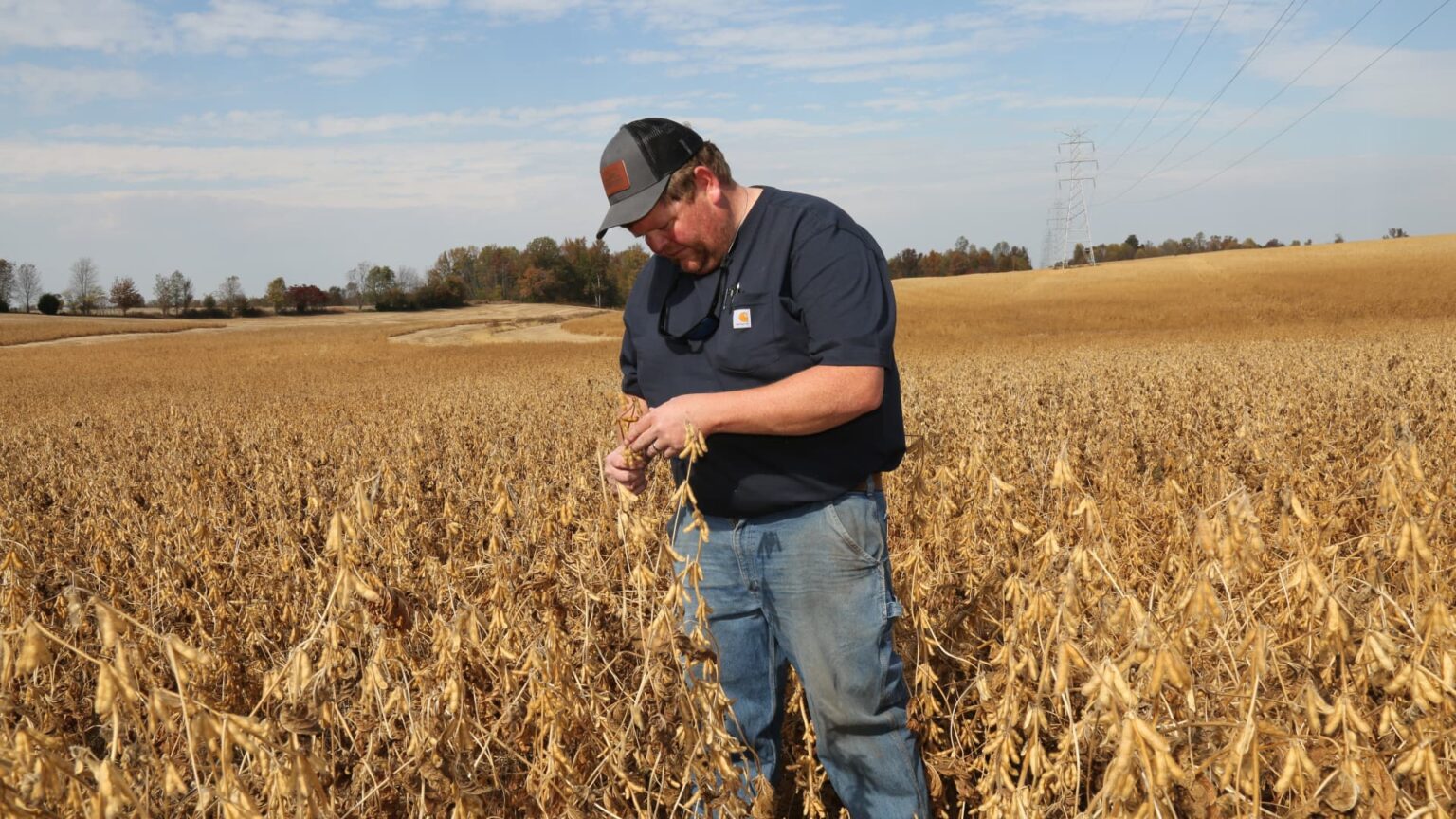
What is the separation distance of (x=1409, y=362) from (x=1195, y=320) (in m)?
24.1

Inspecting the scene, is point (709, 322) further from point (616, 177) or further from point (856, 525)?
point (856, 525)

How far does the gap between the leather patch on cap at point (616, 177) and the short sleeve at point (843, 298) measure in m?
0.49

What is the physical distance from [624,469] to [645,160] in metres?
0.79

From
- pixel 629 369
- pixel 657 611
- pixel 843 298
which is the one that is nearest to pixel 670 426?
pixel 657 611

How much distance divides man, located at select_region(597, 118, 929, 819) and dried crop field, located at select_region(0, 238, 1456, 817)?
26 centimetres

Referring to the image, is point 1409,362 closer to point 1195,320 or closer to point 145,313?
point 1195,320

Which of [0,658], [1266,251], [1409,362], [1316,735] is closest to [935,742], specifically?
[1316,735]

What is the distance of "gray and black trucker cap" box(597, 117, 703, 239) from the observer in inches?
90.7

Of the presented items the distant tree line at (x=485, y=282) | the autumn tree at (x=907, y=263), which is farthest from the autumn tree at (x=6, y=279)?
the autumn tree at (x=907, y=263)

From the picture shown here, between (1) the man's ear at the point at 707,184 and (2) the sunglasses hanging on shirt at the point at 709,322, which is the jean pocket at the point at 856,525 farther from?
(1) the man's ear at the point at 707,184

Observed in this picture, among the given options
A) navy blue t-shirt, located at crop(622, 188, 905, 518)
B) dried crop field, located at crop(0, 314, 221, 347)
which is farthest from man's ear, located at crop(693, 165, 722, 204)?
dried crop field, located at crop(0, 314, 221, 347)

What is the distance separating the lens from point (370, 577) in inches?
90.2

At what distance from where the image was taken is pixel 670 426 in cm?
207

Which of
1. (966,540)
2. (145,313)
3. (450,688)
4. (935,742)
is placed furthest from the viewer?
(145,313)
